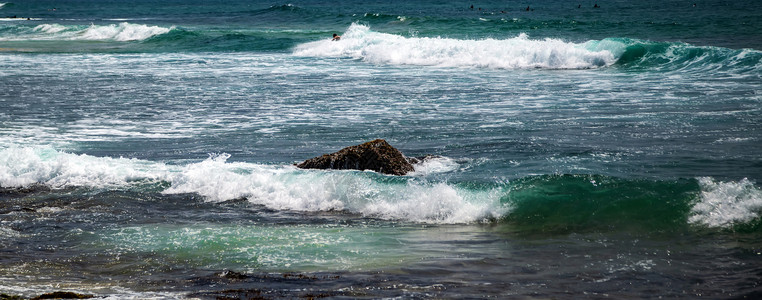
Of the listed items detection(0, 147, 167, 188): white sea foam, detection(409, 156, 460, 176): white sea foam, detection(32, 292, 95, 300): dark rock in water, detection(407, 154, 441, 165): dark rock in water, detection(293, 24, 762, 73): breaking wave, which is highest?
detection(293, 24, 762, 73): breaking wave

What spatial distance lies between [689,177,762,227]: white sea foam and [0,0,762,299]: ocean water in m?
0.03

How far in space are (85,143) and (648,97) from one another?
12.1 meters

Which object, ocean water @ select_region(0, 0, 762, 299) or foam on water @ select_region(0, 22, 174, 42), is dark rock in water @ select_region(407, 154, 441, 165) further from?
foam on water @ select_region(0, 22, 174, 42)

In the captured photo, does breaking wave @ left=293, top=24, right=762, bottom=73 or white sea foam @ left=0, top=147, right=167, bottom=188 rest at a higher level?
breaking wave @ left=293, top=24, right=762, bottom=73

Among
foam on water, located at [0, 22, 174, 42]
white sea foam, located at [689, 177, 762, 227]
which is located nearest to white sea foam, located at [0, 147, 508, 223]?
white sea foam, located at [689, 177, 762, 227]

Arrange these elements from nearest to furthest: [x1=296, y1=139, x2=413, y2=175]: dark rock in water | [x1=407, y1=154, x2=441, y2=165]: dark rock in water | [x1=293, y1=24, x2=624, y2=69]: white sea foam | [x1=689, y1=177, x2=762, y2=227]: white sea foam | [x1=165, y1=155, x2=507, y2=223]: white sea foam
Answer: [x1=689, y1=177, x2=762, y2=227]: white sea foam, [x1=165, y1=155, x2=507, y2=223]: white sea foam, [x1=296, y1=139, x2=413, y2=175]: dark rock in water, [x1=407, y1=154, x2=441, y2=165]: dark rock in water, [x1=293, y1=24, x2=624, y2=69]: white sea foam

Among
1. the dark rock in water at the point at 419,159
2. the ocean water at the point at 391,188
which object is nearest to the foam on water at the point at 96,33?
the ocean water at the point at 391,188

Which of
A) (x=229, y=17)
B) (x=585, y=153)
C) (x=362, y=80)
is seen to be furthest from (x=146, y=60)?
(x=229, y=17)

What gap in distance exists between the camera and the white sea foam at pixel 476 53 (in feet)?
87.8

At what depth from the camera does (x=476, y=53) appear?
28.4 metres

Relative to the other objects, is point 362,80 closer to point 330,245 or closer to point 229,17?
point 330,245

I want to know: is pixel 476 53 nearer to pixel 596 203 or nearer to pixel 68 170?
pixel 68 170

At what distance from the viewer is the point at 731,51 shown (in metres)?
24.5

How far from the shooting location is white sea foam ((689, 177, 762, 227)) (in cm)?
823
